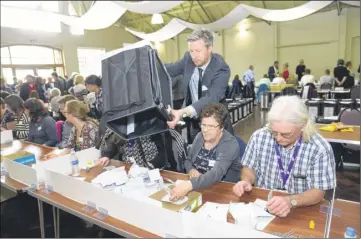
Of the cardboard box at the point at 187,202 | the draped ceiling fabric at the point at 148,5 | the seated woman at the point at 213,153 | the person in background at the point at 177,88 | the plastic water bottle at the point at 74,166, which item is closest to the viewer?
the cardboard box at the point at 187,202

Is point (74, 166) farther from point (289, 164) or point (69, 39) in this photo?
point (69, 39)

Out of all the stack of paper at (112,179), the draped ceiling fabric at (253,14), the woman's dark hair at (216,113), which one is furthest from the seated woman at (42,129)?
the draped ceiling fabric at (253,14)

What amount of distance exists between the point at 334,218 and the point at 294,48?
1158 centimetres

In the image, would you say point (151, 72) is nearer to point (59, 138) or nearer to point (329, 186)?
point (329, 186)

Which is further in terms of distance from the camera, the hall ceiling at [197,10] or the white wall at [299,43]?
the white wall at [299,43]

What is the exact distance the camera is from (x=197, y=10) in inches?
458

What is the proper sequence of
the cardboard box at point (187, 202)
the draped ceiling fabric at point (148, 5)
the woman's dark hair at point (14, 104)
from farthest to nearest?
the draped ceiling fabric at point (148, 5)
the woman's dark hair at point (14, 104)
the cardboard box at point (187, 202)

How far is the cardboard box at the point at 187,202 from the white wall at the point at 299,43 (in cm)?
898

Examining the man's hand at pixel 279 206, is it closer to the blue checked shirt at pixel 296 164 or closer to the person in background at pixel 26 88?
the blue checked shirt at pixel 296 164

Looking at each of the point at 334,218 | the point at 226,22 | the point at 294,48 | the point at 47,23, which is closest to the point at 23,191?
the point at 334,218

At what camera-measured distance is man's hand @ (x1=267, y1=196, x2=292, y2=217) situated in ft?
4.01

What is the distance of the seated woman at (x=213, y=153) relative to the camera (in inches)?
63.4

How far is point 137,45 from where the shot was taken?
4.56 feet

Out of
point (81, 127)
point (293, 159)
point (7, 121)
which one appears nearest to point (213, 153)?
point (293, 159)
